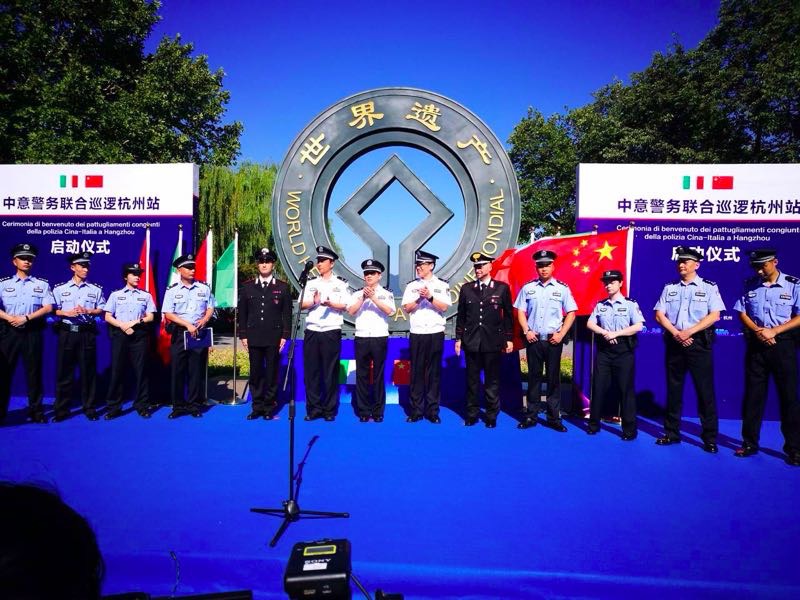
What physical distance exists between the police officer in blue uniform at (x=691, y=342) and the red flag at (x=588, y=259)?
0.73 metres

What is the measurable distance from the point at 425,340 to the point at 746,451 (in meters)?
2.97

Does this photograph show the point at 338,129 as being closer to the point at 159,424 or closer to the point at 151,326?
the point at 151,326

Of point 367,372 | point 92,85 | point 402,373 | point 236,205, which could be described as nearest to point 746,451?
point 402,373

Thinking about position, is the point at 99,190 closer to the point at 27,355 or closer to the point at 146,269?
the point at 146,269

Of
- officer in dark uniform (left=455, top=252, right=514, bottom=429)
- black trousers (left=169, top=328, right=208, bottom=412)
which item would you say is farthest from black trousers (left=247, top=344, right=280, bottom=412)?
officer in dark uniform (left=455, top=252, right=514, bottom=429)

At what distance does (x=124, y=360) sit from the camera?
5.57m

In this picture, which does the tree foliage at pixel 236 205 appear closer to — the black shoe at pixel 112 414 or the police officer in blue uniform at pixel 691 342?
the black shoe at pixel 112 414

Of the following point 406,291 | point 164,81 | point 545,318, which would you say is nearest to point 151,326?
point 406,291

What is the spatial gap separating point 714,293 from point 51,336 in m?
7.38

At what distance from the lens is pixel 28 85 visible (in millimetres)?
12805

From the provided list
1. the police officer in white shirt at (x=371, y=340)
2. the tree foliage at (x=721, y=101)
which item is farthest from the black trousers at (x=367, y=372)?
the tree foliage at (x=721, y=101)

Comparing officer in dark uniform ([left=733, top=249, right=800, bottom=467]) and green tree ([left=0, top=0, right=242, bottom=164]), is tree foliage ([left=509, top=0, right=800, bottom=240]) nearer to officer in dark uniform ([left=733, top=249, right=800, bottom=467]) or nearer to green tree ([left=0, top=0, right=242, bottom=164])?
officer in dark uniform ([left=733, top=249, right=800, bottom=467])

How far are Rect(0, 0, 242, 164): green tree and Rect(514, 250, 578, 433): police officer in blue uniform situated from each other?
39.3 ft

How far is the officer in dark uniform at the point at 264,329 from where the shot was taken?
5.35 metres
